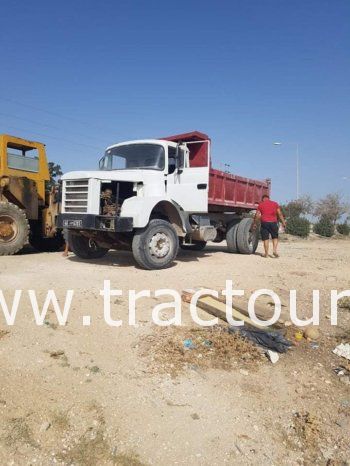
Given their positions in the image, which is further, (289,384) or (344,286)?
(344,286)

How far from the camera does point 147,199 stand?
722 cm

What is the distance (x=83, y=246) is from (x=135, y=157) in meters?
2.22

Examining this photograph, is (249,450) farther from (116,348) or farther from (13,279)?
(13,279)

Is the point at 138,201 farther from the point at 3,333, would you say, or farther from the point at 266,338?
the point at 266,338

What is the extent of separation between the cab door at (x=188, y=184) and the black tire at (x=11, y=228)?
342 centimetres

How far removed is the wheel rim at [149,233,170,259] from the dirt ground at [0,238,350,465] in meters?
2.48

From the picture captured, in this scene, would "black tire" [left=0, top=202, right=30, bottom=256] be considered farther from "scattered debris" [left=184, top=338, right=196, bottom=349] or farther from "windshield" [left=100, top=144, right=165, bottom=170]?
"scattered debris" [left=184, top=338, right=196, bottom=349]

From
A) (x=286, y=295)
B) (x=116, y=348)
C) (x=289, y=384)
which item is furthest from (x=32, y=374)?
(x=286, y=295)

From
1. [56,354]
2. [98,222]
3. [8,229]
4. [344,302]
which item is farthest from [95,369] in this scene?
[8,229]

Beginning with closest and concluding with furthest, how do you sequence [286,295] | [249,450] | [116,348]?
[249,450] < [116,348] < [286,295]

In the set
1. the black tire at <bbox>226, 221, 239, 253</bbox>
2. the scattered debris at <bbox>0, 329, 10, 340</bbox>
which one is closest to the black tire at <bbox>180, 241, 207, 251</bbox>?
the black tire at <bbox>226, 221, 239, 253</bbox>

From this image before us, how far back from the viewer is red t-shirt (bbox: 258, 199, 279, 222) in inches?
398

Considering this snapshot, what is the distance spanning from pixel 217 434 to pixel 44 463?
105cm

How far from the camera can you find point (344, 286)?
21.0 feet
